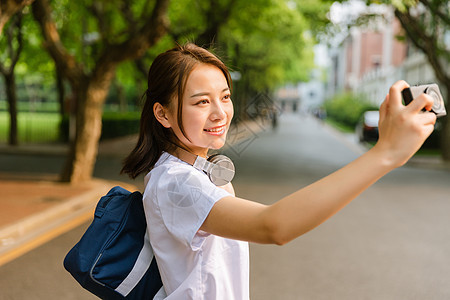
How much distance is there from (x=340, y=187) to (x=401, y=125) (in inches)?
6.8

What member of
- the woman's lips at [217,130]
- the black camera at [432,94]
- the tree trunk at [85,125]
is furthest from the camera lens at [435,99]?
the tree trunk at [85,125]

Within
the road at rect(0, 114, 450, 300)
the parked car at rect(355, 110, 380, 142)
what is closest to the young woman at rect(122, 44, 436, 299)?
the road at rect(0, 114, 450, 300)

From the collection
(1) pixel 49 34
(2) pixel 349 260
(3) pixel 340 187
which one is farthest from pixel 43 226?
(3) pixel 340 187

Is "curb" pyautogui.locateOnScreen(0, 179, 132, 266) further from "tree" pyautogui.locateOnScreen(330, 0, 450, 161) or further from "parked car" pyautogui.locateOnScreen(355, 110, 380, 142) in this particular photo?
"parked car" pyautogui.locateOnScreen(355, 110, 380, 142)

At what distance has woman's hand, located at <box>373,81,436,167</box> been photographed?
0.94 meters

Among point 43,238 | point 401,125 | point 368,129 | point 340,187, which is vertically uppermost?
point 401,125

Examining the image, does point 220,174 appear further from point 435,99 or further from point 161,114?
point 435,99

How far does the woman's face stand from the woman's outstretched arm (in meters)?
0.29

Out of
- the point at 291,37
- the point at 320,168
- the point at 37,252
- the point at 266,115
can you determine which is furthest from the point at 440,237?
the point at 291,37

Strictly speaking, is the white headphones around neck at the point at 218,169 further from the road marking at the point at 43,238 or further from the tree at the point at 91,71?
the tree at the point at 91,71

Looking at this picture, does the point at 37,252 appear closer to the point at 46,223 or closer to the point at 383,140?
the point at 46,223

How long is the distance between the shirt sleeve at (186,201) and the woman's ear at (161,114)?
20 centimetres

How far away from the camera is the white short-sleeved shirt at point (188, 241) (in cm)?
124

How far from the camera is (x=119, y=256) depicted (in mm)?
1399
